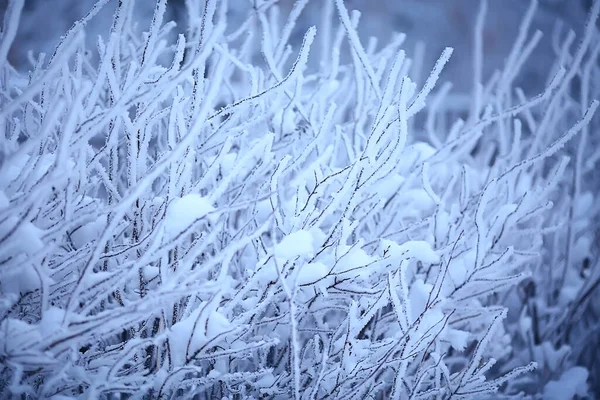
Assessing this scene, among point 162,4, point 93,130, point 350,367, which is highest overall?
point 162,4

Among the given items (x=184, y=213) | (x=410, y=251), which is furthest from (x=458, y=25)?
(x=184, y=213)

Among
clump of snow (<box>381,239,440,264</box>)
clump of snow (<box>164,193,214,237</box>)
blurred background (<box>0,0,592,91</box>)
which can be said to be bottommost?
clump of snow (<box>381,239,440,264</box>)

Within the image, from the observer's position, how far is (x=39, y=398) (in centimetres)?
113

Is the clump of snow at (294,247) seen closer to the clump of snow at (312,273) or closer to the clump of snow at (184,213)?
the clump of snow at (312,273)

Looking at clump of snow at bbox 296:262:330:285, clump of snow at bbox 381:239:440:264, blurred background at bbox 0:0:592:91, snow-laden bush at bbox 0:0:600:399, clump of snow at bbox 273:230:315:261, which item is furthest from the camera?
blurred background at bbox 0:0:592:91

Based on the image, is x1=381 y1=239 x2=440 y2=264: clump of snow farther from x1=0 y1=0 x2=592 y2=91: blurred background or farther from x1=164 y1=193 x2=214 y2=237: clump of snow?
x1=0 y1=0 x2=592 y2=91: blurred background

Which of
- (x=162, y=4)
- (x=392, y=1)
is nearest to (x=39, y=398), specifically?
(x=162, y=4)

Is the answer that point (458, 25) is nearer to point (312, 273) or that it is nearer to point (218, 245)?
point (218, 245)

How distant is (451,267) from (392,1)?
7.49m

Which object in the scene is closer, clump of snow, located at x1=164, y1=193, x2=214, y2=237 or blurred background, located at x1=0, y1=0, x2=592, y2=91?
clump of snow, located at x1=164, y1=193, x2=214, y2=237

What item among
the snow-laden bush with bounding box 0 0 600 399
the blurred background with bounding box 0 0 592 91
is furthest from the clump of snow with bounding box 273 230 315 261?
the blurred background with bounding box 0 0 592 91

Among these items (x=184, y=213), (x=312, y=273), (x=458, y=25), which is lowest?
(x=312, y=273)

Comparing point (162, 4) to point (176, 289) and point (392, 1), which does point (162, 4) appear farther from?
point (392, 1)

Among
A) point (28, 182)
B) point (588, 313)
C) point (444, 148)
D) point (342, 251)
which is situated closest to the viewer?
point (28, 182)
